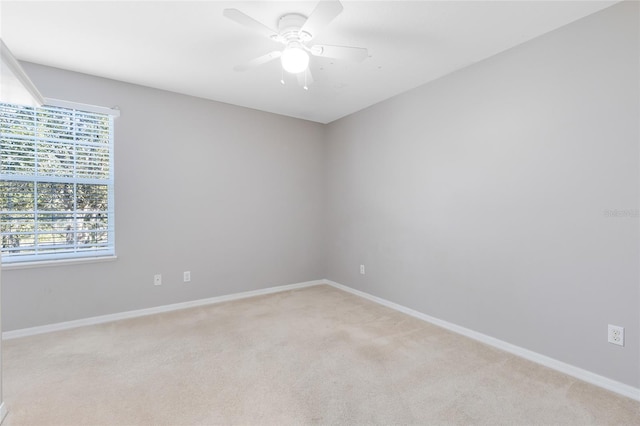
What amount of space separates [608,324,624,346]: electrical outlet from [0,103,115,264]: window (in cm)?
425

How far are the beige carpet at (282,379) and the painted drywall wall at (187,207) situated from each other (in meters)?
0.38

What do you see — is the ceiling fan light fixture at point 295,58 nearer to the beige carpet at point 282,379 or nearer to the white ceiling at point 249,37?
the white ceiling at point 249,37

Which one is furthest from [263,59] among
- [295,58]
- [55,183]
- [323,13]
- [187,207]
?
[55,183]

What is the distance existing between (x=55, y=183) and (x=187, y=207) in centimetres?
119

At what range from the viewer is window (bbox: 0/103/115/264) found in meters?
2.77

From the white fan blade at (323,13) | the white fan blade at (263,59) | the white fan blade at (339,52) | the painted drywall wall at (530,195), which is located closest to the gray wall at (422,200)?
the painted drywall wall at (530,195)

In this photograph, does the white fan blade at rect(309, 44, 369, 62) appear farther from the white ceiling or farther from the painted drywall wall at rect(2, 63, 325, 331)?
the painted drywall wall at rect(2, 63, 325, 331)

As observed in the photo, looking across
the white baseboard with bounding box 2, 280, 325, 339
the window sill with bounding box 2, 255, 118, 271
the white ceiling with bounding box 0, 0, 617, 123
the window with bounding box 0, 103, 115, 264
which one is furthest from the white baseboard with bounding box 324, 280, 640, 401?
the window with bounding box 0, 103, 115, 264

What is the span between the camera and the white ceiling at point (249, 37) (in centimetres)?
205

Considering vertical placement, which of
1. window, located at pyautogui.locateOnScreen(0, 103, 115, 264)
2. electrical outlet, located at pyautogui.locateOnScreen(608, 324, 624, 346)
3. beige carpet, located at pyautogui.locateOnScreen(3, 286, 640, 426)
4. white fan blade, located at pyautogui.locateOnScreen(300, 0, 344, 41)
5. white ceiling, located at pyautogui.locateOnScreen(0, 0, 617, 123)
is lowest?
beige carpet, located at pyautogui.locateOnScreen(3, 286, 640, 426)

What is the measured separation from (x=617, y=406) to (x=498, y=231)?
50.9 inches

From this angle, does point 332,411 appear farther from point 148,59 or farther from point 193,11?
point 148,59

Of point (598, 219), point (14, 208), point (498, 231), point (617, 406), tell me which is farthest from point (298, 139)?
point (617, 406)

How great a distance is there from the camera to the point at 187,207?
360 centimetres
